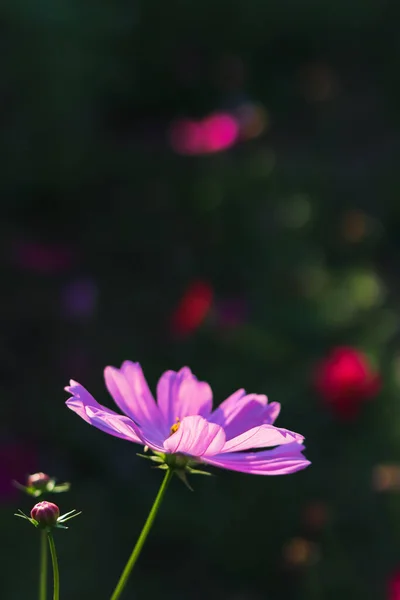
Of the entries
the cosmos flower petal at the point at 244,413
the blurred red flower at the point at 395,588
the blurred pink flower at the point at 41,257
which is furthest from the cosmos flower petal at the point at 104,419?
the blurred pink flower at the point at 41,257

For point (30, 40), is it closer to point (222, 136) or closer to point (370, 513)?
point (222, 136)

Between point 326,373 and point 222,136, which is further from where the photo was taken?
point 222,136

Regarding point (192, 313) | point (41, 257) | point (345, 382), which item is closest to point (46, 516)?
point (345, 382)

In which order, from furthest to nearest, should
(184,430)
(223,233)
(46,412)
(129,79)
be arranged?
(129,79), (223,233), (46,412), (184,430)

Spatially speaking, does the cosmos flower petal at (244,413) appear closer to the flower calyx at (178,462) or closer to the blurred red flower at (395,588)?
the flower calyx at (178,462)

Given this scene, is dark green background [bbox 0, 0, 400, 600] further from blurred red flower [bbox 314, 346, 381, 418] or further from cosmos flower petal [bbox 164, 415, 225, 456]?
cosmos flower petal [bbox 164, 415, 225, 456]

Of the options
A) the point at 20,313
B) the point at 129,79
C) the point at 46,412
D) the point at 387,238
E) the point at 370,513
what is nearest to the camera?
the point at 370,513

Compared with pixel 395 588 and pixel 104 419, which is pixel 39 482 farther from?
pixel 395 588

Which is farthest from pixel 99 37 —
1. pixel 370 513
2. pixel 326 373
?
pixel 370 513
